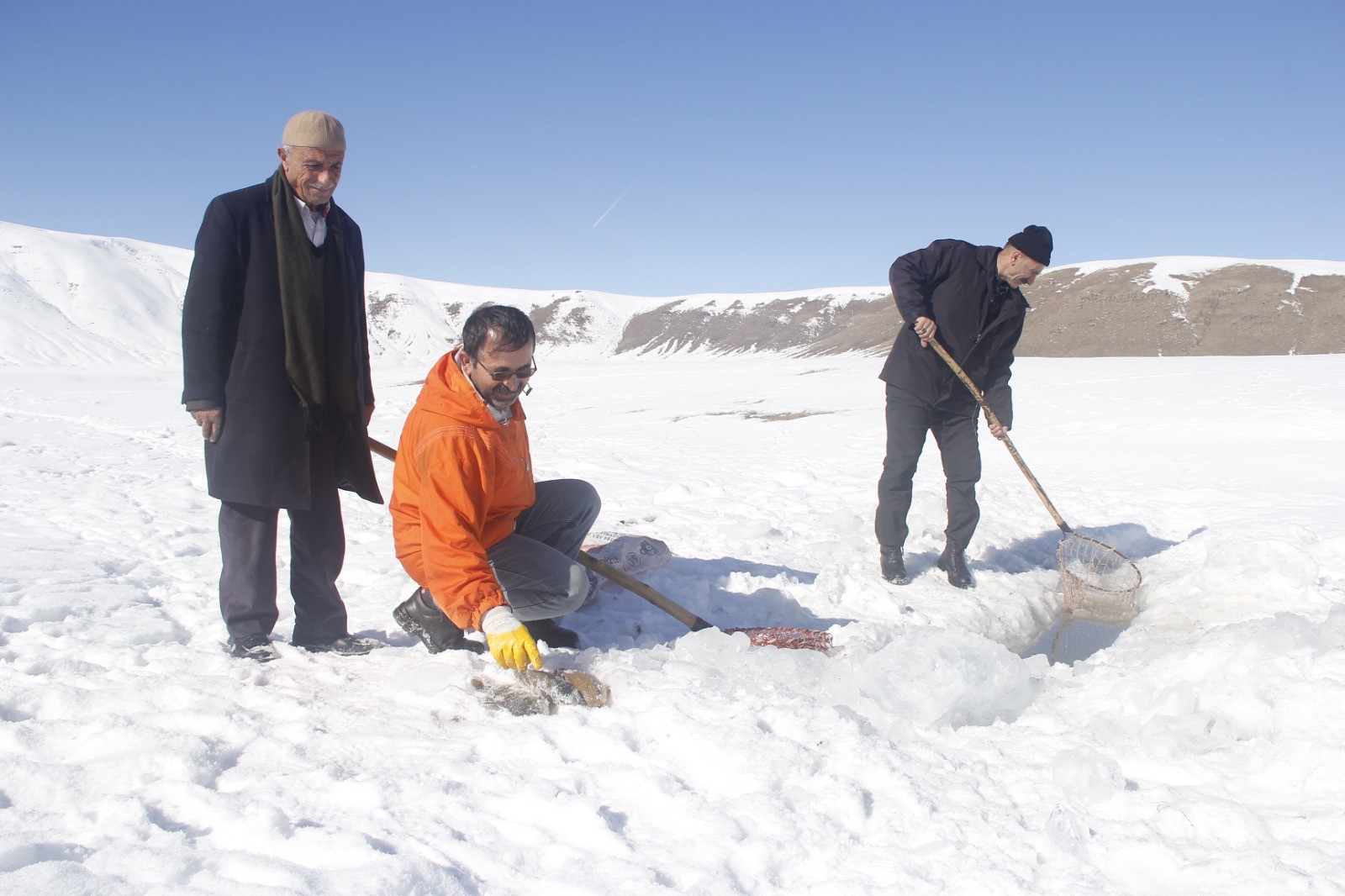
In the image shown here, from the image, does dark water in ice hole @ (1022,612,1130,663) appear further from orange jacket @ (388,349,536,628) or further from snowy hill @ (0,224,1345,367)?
snowy hill @ (0,224,1345,367)

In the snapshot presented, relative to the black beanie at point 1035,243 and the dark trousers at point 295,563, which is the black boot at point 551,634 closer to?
the dark trousers at point 295,563

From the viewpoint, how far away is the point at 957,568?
14.1ft

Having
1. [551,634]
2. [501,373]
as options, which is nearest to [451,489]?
[501,373]

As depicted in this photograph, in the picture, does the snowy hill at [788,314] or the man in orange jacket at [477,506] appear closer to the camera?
the man in orange jacket at [477,506]

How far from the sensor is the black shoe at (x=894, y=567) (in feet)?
13.9

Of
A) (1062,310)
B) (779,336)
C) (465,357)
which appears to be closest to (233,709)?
(465,357)

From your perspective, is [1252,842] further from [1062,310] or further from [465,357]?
[1062,310]

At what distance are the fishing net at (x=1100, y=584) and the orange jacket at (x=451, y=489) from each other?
2.97 m

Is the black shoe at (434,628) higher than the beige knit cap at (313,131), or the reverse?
the beige knit cap at (313,131)

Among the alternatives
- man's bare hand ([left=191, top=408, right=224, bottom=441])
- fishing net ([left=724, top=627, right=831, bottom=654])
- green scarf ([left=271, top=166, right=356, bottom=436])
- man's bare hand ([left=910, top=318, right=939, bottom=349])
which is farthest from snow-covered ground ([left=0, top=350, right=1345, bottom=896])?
man's bare hand ([left=910, top=318, right=939, bottom=349])

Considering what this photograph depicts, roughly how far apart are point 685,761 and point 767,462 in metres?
5.63

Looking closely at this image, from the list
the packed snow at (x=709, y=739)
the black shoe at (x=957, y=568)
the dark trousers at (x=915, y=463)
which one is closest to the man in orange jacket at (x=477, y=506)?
the packed snow at (x=709, y=739)

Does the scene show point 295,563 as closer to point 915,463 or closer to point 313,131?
point 313,131

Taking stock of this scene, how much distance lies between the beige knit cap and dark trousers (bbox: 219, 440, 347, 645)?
1.00 meters
